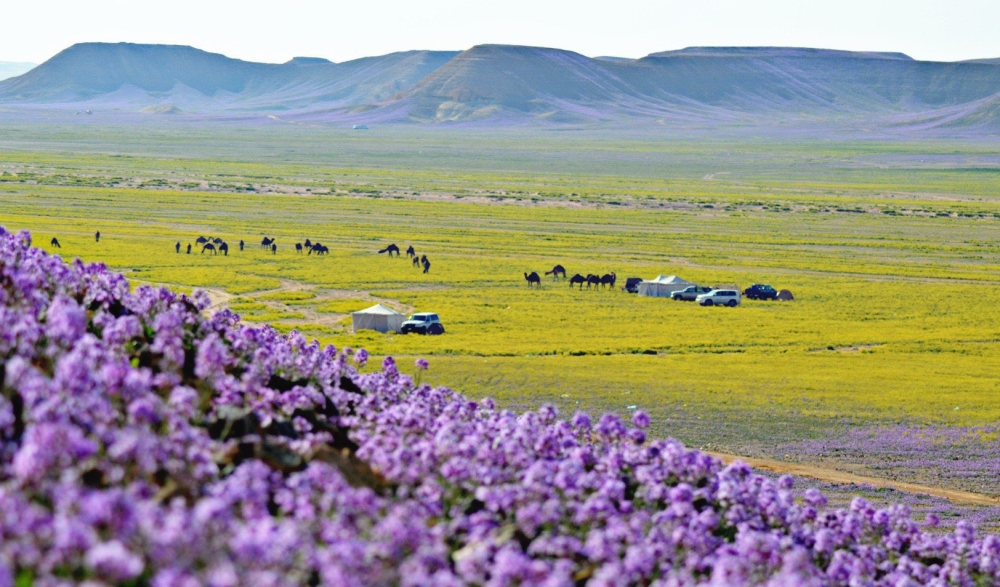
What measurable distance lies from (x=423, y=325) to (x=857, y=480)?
63.7 feet

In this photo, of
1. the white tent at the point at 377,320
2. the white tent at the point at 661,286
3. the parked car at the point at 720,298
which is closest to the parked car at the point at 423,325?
the white tent at the point at 377,320

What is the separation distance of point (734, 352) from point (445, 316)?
1027cm

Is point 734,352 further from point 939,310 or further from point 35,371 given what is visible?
point 35,371

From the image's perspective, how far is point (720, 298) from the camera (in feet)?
163

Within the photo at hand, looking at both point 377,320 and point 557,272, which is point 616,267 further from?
point 377,320

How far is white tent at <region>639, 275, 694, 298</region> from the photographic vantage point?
51.9 metres

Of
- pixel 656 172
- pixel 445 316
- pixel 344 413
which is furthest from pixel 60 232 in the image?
pixel 656 172

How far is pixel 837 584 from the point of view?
11.4 m

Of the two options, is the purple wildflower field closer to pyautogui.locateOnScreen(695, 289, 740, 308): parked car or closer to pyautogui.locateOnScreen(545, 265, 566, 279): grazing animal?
pyautogui.locateOnScreen(695, 289, 740, 308): parked car

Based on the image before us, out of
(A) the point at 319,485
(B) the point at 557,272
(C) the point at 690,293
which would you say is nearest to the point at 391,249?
(B) the point at 557,272

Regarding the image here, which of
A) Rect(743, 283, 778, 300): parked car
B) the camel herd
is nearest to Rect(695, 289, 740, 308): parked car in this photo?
Rect(743, 283, 778, 300): parked car

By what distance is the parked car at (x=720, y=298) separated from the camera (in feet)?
163

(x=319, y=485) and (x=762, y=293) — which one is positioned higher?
(x=319, y=485)

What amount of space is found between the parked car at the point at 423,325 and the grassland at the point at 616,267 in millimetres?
602
